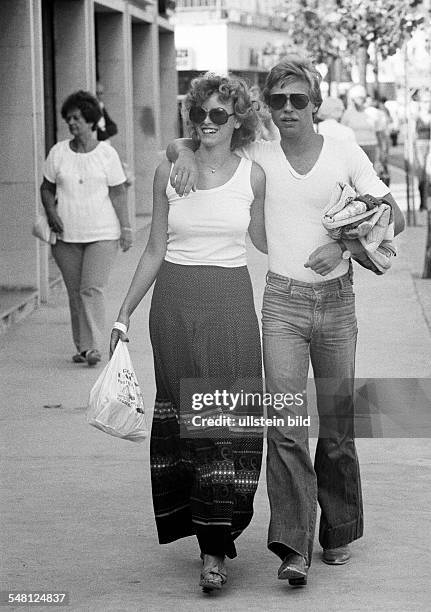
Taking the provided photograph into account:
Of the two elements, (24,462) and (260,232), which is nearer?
(260,232)

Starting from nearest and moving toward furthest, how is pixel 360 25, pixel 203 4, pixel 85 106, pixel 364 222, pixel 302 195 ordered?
pixel 364 222, pixel 302 195, pixel 85 106, pixel 360 25, pixel 203 4

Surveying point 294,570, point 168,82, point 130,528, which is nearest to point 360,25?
point 168,82

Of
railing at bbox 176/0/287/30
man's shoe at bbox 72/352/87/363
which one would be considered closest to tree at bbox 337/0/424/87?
man's shoe at bbox 72/352/87/363

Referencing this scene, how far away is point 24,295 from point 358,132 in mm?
10401

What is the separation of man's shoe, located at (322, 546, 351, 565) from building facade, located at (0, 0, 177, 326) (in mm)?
6709

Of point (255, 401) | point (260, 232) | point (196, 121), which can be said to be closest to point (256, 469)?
point (255, 401)

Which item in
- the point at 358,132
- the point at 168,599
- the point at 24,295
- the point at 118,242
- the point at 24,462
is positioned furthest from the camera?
the point at 358,132

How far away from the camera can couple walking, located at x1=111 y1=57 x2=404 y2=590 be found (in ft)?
17.3

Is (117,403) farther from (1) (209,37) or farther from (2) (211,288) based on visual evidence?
(1) (209,37)

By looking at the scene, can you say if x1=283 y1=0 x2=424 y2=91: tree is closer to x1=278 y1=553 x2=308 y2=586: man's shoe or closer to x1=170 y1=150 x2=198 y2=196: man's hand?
x1=170 y1=150 x2=198 y2=196: man's hand

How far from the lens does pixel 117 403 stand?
5301 mm

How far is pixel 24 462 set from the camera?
24.0ft

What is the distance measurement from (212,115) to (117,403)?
42.5 inches

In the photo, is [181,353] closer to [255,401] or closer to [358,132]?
[255,401]
